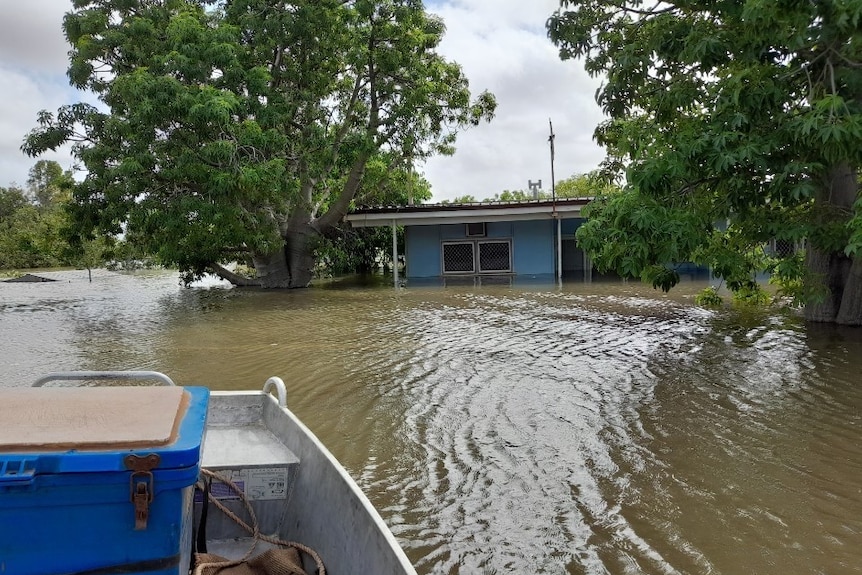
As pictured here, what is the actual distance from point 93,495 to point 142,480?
0.18 m

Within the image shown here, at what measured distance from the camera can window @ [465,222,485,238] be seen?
23453 millimetres

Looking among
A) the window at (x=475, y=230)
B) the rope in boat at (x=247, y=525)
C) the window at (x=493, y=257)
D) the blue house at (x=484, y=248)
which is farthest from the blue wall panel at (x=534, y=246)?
the rope in boat at (x=247, y=525)

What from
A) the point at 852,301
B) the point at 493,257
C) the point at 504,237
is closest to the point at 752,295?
the point at 852,301

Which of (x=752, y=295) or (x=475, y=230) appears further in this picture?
(x=475, y=230)

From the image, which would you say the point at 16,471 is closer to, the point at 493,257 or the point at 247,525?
the point at 247,525

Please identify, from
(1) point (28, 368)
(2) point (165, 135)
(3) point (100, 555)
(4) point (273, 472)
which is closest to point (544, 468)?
(4) point (273, 472)

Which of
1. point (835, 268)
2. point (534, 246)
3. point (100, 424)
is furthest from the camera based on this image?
point (534, 246)

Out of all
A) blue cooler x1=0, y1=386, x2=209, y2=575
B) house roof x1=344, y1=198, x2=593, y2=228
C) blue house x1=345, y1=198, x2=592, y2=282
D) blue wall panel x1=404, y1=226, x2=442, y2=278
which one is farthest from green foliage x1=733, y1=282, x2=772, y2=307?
blue wall panel x1=404, y1=226, x2=442, y2=278

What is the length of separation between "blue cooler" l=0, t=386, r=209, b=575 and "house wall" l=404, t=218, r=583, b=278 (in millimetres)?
21536

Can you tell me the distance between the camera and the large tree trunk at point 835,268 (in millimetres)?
8781

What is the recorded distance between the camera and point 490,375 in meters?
7.74

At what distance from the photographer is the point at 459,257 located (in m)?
23.9

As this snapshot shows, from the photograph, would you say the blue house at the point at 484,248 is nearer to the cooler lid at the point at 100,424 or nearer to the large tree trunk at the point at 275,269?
the large tree trunk at the point at 275,269

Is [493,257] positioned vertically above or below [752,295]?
above
